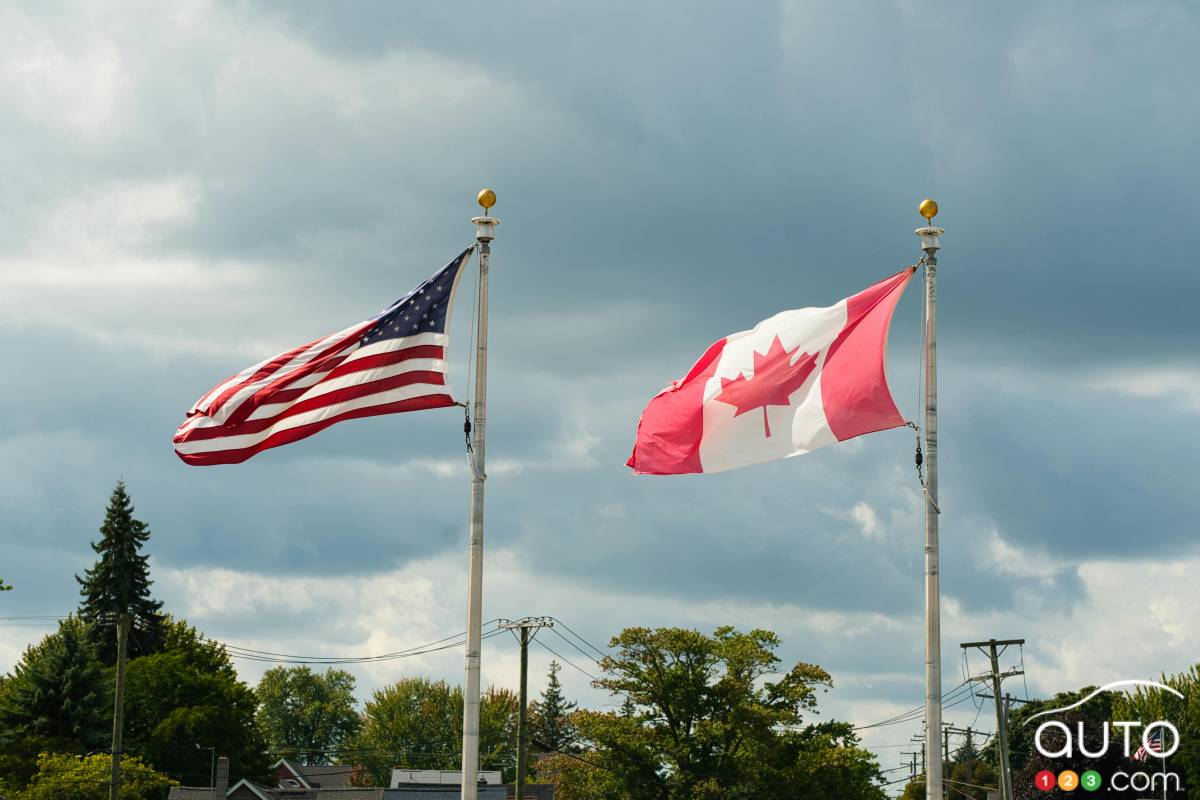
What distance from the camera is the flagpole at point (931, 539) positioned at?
22688 millimetres

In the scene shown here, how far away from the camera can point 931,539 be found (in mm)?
23281

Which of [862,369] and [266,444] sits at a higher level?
[862,369]

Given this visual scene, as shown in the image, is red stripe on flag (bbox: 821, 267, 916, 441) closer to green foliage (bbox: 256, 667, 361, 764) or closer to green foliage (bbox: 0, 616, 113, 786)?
green foliage (bbox: 0, 616, 113, 786)

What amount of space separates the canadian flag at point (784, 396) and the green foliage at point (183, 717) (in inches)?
3027

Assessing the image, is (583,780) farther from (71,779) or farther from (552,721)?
(552,721)

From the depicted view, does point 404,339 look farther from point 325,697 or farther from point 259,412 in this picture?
point 325,697

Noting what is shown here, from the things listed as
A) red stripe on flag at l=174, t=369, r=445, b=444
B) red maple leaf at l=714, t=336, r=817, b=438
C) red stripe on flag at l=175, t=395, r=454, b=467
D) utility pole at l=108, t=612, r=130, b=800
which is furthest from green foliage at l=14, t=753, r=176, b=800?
red maple leaf at l=714, t=336, r=817, b=438

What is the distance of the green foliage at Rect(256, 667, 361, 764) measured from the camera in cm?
15538

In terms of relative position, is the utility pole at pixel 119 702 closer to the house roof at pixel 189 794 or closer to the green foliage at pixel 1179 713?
the house roof at pixel 189 794

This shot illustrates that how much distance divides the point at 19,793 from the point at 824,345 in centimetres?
6394

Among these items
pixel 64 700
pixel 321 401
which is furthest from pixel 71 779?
pixel 321 401

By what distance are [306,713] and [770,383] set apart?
141m

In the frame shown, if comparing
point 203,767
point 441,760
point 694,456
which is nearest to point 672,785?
point 203,767

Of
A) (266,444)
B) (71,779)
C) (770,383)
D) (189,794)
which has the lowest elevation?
(189,794)
